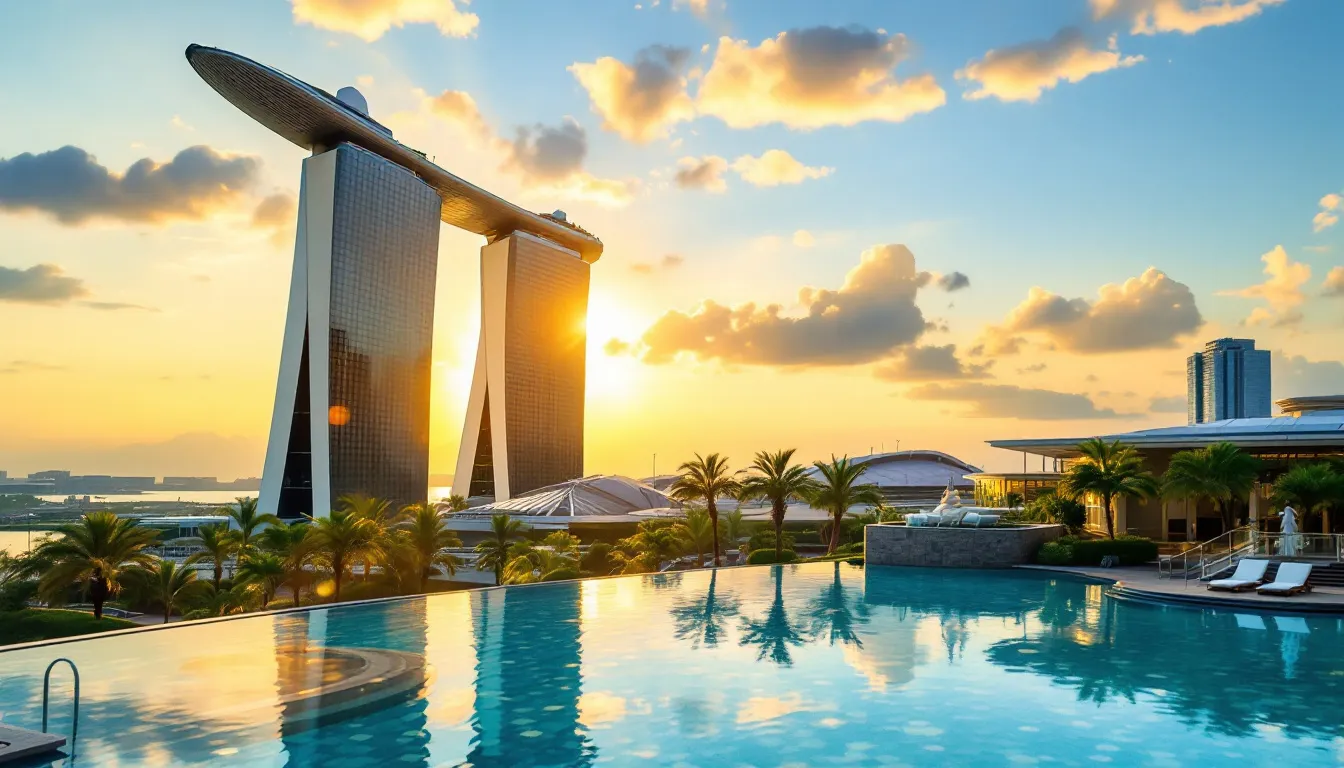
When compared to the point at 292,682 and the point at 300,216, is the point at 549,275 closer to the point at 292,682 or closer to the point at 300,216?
the point at 300,216

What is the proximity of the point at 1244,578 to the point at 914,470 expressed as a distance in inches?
2681

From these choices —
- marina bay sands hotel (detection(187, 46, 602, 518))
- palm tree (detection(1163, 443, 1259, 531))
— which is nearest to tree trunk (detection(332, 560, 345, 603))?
palm tree (detection(1163, 443, 1259, 531))

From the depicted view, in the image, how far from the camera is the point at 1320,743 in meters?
11.1

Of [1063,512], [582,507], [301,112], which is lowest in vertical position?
[582,507]

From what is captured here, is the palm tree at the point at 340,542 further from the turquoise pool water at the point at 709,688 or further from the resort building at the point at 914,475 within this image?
the resort building at the point at 914,475

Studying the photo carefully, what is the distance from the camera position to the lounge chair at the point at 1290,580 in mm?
22422

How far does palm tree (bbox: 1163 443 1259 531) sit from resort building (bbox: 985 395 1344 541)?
2312 mm

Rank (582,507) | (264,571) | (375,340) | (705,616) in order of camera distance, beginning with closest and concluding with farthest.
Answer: (705,616) → (264,571) → (582,507) → (375,340)

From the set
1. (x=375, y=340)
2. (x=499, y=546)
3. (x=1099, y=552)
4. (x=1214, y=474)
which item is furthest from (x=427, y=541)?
(x=375, y=340)

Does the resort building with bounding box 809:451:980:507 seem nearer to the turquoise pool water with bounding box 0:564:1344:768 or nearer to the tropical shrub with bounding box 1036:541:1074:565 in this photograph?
the tropical shrub with bounding box 1036:541:1074:565

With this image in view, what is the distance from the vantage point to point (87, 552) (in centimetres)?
2398

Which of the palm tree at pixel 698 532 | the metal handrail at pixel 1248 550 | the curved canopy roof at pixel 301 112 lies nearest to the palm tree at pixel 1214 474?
the metal handrail at pixel 1248 550

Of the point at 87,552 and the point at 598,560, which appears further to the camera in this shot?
the point at 598,560

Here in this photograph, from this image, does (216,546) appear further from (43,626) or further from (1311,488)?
(1311,488)
